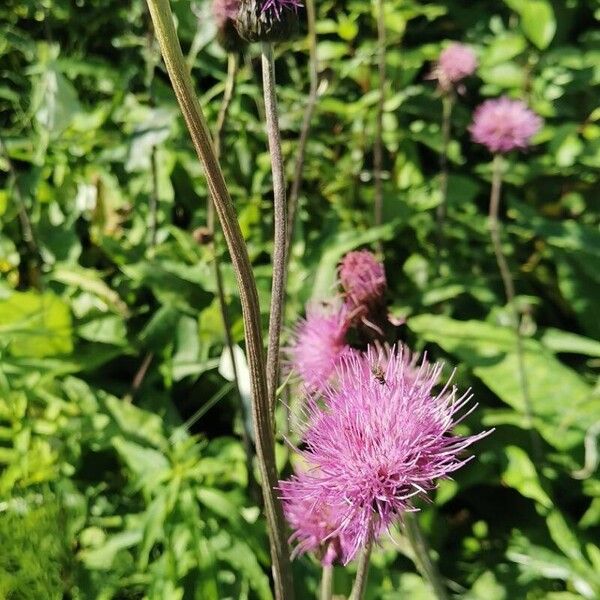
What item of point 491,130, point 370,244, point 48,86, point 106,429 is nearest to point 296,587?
point 106,429

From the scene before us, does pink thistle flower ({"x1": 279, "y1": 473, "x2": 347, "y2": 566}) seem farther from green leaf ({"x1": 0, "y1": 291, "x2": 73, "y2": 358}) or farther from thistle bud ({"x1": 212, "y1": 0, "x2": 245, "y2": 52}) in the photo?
green leaf ({"x1": 0, "y1": 291, "x2": 73, "y2": 358})

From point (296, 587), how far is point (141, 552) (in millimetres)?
359

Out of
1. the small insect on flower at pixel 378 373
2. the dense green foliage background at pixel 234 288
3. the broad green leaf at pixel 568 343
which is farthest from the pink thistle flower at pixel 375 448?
the broad green leaf at pixel 568 343

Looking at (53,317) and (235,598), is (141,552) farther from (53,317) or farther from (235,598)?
(53,317)

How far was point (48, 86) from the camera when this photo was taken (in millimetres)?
2340

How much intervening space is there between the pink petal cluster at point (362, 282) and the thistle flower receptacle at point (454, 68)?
1016 mm

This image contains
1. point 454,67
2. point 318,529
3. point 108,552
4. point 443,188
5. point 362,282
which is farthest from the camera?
point 443,188

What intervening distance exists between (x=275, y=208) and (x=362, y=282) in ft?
1.18

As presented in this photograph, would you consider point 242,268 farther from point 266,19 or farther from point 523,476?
point 523,476

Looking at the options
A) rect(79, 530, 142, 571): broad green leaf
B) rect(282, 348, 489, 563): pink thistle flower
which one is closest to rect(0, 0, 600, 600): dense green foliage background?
rect(79, 530, 142, 571): broad green leaf

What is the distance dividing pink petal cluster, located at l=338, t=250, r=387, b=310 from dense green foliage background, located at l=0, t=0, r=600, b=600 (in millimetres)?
404

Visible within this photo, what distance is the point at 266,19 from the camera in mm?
873

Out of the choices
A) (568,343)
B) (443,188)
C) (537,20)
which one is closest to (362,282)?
(568,343)

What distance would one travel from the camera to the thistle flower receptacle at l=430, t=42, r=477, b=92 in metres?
1.99
